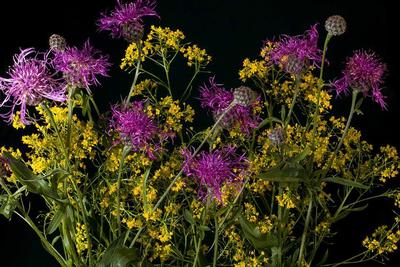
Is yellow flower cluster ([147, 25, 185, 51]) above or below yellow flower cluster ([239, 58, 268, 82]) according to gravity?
above

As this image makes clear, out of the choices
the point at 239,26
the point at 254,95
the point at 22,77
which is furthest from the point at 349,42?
the point at 22,77

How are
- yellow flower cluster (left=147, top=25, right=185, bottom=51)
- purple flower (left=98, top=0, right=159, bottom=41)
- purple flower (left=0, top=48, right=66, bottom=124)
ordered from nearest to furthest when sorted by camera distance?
purple flower (left=0, top=48, right=66, bottom=124) < purple flower (left=98, top=0, right=159, bottom=41) < yellow flower cluster (left=147, top=25, right=185, bottom=51)

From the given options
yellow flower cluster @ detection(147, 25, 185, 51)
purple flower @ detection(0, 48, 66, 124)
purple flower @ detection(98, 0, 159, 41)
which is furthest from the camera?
yellow flower cluster @ detection(147, 25, 185, 51)

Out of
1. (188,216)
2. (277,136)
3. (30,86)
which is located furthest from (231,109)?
(30,86)

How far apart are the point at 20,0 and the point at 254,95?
740 mm

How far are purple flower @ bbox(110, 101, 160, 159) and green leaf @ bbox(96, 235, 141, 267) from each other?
0.14 metres

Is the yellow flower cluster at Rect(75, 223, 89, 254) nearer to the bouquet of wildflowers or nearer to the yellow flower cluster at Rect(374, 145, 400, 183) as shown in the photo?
the bouquet of wildflowers

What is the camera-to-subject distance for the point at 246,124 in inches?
50.9

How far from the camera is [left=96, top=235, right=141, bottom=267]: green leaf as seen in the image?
1228 millimetres

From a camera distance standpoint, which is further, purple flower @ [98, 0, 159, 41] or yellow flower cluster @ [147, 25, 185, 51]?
yellow flower cluster @ [147, 25, 185, 51]

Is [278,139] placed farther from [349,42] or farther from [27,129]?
[27,129]

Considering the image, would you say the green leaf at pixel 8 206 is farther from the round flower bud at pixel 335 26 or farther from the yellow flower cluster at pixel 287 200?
the round flower bud at pixel 335 26

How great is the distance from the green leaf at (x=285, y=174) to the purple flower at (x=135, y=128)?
18 cm

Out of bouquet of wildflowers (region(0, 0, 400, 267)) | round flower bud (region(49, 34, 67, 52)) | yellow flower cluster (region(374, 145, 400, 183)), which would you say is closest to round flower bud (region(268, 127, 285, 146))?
bouquet of wildflowers (region(0, 0, 400, 267))
